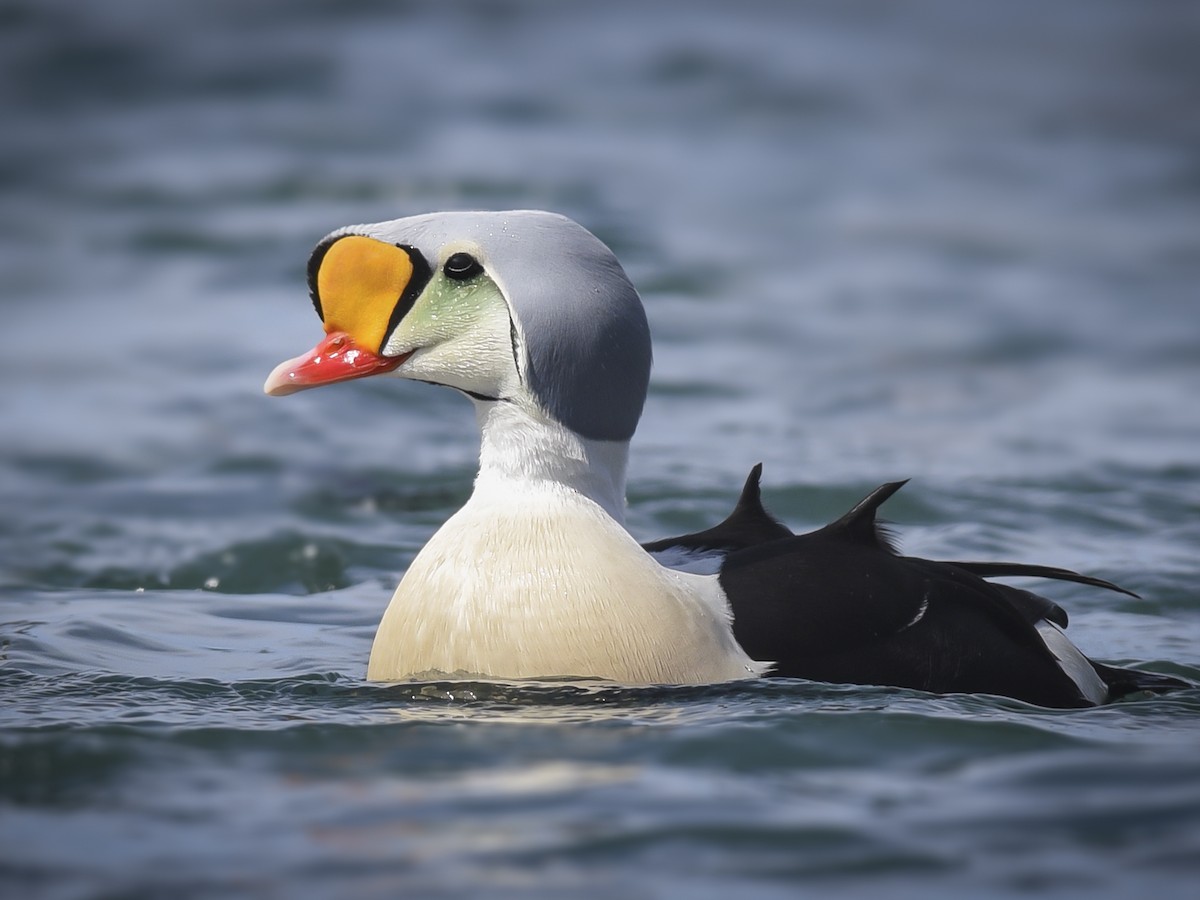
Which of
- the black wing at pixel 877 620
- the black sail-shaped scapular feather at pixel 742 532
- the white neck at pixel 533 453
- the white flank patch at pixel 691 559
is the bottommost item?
the black wing at pixel 877 620

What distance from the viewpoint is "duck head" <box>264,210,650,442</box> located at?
366 centimetres

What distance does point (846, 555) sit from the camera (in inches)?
149

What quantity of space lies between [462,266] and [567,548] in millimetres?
607

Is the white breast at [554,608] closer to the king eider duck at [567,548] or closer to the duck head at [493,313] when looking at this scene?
the king eider duck at [567,548]

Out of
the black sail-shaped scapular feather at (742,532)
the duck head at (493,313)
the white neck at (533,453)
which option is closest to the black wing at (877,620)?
the black sail-shaped scapular feather at (742,532)

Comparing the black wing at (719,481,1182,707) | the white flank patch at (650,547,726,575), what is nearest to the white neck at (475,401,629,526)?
the white flank patch at (650,547,726,575)

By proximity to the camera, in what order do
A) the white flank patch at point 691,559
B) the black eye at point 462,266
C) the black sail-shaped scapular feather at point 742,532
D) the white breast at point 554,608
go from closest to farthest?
the white breast at point 554,608 → the black eye at point 462,266 → the white flank patch at point 691,559 → the black sail-shaped scapular feather at point 742,532

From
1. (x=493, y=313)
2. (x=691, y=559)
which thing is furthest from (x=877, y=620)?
(x=493, y=313)

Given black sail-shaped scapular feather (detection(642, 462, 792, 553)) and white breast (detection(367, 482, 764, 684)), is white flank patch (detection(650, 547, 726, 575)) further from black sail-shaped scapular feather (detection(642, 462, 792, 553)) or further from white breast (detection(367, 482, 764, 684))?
white breast (detection(367, 482, 764, 684))

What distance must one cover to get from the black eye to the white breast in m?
0.45

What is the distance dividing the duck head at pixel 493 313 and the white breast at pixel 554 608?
0.73ft

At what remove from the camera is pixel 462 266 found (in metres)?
3.72

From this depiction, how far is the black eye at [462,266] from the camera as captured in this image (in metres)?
3.71

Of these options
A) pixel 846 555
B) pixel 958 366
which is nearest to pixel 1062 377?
pixel 958 366
